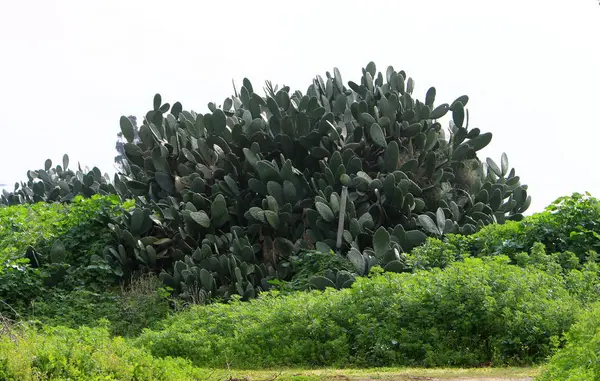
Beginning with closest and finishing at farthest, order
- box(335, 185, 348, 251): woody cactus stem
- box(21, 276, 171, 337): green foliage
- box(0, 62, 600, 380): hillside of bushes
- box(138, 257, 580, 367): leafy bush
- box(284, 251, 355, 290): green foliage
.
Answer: box(138, 257, 580, 367): leafy bush < box(0, 62, 600, 380): hillside of bushes < box(284, 251, 355, 290): green foliage < box(21, 276, 171, 337): green foliage < box(335, 185, 348, 251): woody cactus stem

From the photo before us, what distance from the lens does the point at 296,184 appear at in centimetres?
1587

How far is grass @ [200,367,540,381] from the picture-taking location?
318 inches

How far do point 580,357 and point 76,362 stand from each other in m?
3.92

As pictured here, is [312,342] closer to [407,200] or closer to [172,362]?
[172,362]

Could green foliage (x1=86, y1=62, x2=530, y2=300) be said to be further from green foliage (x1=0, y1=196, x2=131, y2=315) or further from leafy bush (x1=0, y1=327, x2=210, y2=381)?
leafy bush (x1=0, y1=327, x2=210, y2=381)

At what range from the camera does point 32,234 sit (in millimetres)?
16469

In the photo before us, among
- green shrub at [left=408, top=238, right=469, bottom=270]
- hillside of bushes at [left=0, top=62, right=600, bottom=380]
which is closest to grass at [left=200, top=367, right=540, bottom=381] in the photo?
hillside of bushes at [left=0, top=62, right=600, bottom=380]

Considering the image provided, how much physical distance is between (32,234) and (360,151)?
6.40m

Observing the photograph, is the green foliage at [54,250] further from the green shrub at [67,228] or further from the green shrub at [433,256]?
the green shrub at [433,256]

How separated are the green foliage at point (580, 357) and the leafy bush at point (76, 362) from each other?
3121 millimetres

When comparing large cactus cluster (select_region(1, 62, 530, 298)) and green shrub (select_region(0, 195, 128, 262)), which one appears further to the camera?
green shrub (select_region(0, 195, 128, 262))

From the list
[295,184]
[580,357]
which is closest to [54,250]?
[295,184]

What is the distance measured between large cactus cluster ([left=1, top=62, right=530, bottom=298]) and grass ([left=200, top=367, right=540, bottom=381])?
4.79m

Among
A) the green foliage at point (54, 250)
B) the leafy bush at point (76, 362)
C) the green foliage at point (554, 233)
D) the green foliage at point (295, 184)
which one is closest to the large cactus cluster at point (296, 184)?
the green foliage at point (295, 184)
